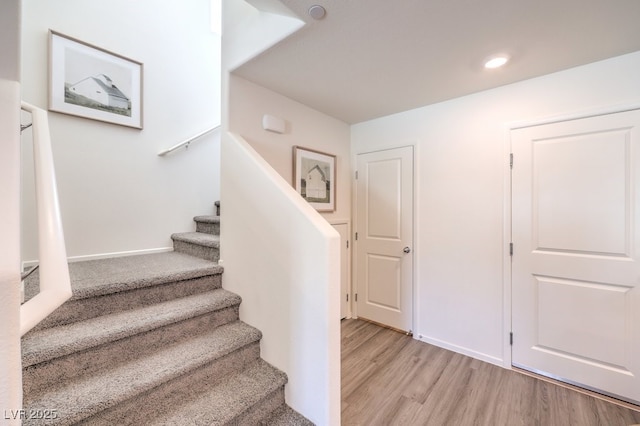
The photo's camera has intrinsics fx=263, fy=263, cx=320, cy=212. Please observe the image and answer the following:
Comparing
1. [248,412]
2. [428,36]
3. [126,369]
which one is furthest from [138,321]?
[428,36]

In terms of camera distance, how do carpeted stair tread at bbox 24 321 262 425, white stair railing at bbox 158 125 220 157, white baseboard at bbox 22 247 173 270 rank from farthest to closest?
white stair railing at bbox 158 125 220 157, white baseboard at bbox 22 247 173 270, carpeted stair tread at bbox 24 321 262 425

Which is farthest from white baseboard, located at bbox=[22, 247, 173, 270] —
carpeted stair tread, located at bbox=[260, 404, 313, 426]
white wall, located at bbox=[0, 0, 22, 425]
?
carpeted stair tread, located at bbox=[260, 404, 313, 426]

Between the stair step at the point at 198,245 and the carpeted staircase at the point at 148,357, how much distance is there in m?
0.24

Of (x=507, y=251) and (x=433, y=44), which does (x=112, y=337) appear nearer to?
(x=433, y=44)

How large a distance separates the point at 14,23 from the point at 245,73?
4.20 feet

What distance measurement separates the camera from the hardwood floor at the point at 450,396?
1637 millimetres

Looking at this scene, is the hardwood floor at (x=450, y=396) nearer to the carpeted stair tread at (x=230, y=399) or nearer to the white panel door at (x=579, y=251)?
the white panel door at (x=579, y=251)

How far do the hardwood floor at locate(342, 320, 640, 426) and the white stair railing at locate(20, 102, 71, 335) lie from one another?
163 centimetres

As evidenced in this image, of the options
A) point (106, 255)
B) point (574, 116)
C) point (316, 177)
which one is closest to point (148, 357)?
point (106, 255)

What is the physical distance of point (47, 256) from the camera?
0.82 metres

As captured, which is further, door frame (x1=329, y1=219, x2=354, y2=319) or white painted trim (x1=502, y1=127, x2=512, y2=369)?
door frame (x1=329, y1=219, x2=354, y2=319)

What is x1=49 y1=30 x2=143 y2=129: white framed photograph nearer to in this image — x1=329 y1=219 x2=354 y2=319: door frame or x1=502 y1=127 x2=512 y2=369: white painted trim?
x1=329 y1=219 x2=354 y2=319: door frame

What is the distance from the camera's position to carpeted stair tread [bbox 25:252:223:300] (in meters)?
1.54

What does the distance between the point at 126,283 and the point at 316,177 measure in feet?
5.75
